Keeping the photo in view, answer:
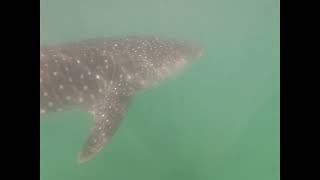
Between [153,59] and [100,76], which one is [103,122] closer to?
[100,76]

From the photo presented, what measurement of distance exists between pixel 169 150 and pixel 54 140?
1.42m

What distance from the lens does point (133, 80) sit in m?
4.36

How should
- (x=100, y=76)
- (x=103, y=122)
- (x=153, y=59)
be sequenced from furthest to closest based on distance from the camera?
(x=153, y=59), (x=100, y=76), (x=103, y=122)

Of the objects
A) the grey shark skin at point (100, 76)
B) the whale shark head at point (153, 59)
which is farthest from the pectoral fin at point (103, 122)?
the whale shark head at point (153, 59)

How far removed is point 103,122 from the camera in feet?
12.9

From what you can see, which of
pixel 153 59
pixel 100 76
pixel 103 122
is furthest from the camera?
pixel 153 59

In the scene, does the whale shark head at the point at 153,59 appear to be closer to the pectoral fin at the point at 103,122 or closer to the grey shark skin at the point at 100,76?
the grey shark skin at the point at 100,76

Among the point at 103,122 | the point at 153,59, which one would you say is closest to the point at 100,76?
the point at 103,122

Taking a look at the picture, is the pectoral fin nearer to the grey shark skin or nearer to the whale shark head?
the grey shark skin

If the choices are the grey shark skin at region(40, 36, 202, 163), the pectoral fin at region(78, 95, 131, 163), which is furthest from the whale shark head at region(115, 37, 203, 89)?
the pectoral fin at region(78, 95, 131, 163)

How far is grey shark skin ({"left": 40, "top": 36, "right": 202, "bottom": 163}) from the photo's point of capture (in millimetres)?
3785

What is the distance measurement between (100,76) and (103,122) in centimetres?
57

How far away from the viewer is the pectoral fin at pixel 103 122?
147 inches
